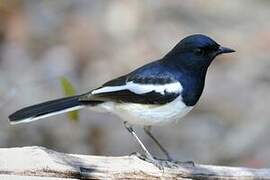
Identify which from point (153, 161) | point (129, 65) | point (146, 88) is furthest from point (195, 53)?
point (129, 65)

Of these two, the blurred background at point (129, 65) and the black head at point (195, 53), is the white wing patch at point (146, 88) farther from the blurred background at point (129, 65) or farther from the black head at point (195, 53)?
the blurred background at point (129, 65)

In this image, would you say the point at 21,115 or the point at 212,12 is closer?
the point at 21,115

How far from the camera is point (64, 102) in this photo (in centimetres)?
544

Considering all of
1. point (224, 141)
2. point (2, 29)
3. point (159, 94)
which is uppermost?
point (2, 29)

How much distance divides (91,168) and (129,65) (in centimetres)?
453

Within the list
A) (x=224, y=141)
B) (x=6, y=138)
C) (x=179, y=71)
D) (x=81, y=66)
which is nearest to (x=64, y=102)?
(x=179, y=71)

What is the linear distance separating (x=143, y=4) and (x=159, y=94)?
5.33 metres

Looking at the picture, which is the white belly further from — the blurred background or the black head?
the blurred background

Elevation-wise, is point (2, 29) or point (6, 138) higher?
point (2, 29)

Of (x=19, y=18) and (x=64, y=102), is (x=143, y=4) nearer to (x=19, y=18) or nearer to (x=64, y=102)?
(x=19, y=18)

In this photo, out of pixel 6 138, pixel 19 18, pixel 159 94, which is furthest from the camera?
pixel 19 18

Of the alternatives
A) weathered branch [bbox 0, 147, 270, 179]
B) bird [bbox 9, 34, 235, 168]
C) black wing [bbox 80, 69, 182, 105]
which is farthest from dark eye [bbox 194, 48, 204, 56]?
weathered branch [bbox 0, 147, 270, 179]

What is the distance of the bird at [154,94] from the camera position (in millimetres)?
5277

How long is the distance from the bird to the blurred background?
7.37 ft
